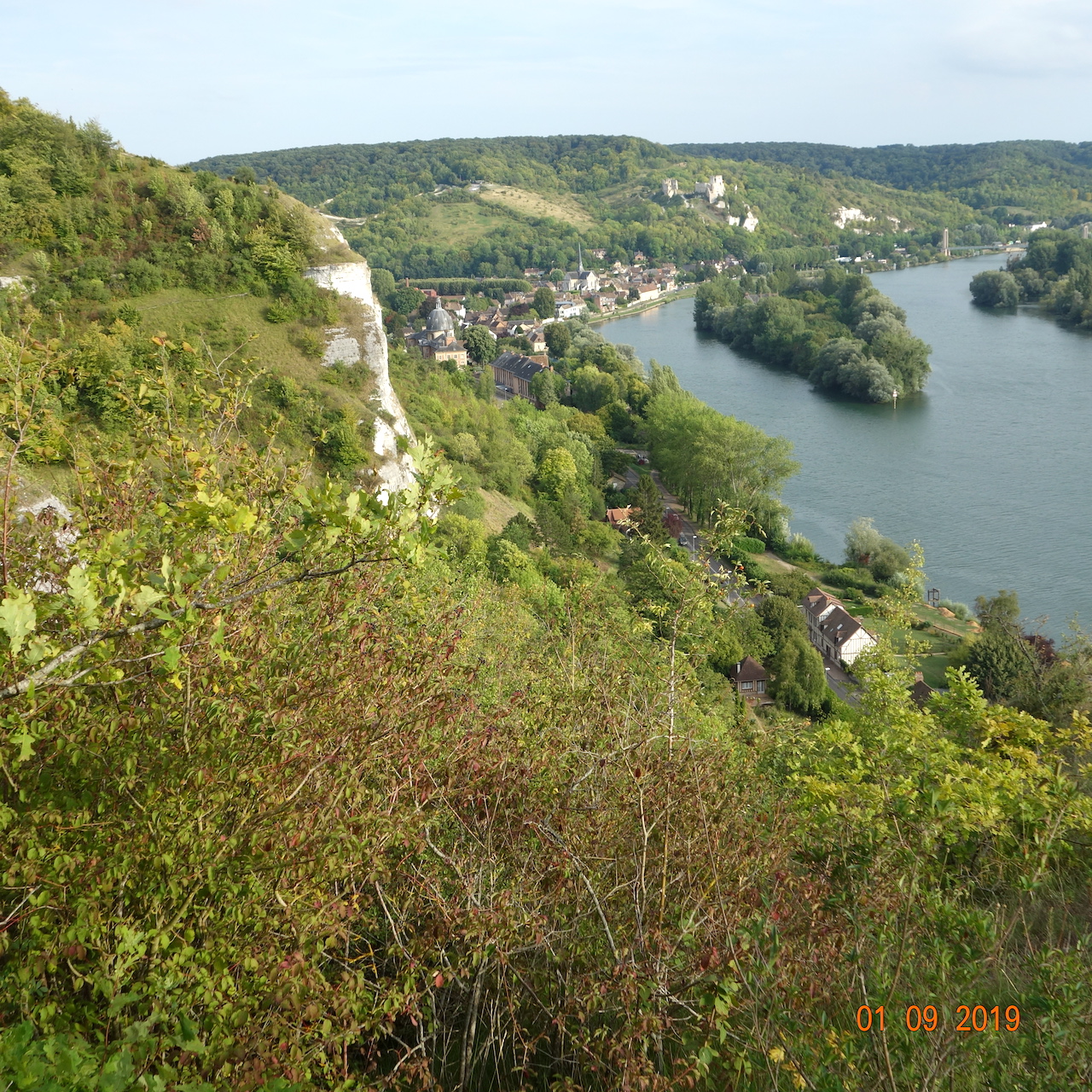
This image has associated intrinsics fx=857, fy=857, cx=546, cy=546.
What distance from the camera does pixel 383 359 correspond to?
21047mm

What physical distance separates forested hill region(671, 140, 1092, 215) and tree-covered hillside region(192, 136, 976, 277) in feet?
35.1

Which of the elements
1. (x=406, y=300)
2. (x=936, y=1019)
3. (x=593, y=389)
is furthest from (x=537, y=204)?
(x=936, y=1019)

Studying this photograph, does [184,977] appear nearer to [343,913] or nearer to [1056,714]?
[343,913]

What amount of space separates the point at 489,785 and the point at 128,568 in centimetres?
182

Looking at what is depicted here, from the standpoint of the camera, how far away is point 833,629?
21.0 m

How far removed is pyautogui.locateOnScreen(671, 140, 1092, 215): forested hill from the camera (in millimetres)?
125438

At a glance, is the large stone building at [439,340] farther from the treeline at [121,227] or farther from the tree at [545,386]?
the treeline at [121,227]

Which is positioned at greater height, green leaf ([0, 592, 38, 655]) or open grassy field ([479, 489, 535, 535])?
green leaf ([0, 592, 38, 655])

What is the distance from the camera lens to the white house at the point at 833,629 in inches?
803

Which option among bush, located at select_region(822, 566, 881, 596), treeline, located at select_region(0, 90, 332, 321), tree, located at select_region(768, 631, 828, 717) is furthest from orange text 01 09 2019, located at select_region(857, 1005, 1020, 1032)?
bush, located at select_region(822, 566, 881, 596)

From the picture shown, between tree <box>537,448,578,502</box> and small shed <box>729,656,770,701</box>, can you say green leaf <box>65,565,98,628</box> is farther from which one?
tree <box>537,448,578,502</box>

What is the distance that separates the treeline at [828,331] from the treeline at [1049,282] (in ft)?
34.3

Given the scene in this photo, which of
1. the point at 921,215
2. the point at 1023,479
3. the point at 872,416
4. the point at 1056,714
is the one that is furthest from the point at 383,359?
the point at 921,215

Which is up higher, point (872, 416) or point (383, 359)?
point (383, 359)
